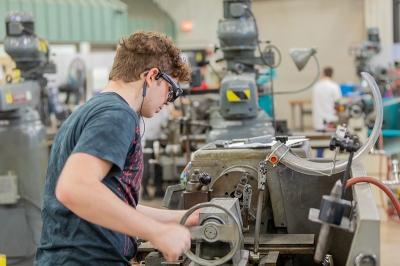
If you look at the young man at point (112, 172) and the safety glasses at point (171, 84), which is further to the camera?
the safety glasses at point (171, 84)

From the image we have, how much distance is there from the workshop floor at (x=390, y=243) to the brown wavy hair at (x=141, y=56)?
242cm

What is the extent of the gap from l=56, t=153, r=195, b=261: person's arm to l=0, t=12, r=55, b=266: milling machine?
272 centimetres

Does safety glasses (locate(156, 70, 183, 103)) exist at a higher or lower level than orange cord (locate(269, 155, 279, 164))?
higher

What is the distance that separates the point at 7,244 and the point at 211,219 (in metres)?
2.85

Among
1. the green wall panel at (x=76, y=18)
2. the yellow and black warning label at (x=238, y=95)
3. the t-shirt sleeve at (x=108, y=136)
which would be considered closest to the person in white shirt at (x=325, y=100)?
the yellow and black warning label at (x=238, y=95)

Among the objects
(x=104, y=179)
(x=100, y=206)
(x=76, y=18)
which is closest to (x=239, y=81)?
(x=104, y=179)

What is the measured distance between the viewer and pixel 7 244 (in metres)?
4.13

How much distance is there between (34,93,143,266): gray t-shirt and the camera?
1512mm

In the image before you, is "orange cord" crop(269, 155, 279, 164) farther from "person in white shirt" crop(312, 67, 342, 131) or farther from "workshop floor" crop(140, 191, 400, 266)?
"person in white shirt" crop(312, 67, 342, 131)

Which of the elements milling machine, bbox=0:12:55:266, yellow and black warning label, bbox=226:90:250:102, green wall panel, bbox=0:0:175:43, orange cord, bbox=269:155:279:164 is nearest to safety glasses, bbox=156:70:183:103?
orange cord, bbox=269:155:279:164

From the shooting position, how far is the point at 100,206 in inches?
56.7

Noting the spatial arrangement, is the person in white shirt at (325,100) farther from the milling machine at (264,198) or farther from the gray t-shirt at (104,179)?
the gray t-shirt at (104,179)

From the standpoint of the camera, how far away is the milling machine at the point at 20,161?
4137mm

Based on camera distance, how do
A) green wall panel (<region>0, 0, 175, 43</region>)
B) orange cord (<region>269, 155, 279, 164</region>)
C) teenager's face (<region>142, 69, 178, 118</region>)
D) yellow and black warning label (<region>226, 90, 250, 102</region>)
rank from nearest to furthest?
teenager's face (<region>142, 69, 178, 118</region>) → orange cord (<region>269, 155, 279, 164</region>) → yellow and black warning label (<region>226, 90, 250, 102</region>) → green wall panel (<region>0, 0, 175, 43</region>)
